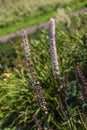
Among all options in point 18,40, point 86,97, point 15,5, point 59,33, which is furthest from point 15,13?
point 86,97

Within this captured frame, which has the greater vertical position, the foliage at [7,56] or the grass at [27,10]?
the grass at [27,10]

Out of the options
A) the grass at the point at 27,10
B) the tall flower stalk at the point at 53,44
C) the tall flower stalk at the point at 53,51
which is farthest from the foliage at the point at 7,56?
the grass at the point at 27,10

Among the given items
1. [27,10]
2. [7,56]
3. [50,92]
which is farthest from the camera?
[27,10]

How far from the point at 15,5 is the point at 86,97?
33.2m

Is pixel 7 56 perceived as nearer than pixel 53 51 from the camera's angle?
No

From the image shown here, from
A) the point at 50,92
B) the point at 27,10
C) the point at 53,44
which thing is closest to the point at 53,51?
the point at 53,44

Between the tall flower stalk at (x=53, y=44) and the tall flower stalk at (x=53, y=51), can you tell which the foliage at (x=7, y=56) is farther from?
the tall flower stalk at (x=53, y=44)

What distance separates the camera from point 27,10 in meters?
37.0

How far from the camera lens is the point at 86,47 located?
9.68 meters

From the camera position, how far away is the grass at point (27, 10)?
111 ft

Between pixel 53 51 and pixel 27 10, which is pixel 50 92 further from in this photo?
pixel 27 10

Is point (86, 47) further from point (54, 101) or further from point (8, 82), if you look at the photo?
point (8, 82)

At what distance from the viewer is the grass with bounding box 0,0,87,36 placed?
3370cm

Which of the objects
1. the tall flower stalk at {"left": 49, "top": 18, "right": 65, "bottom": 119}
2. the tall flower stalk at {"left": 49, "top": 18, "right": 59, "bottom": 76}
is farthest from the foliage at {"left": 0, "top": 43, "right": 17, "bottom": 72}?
the tall flower stalk at {"left": 49, "top": 18, "right": 59, "bottom": 76}
